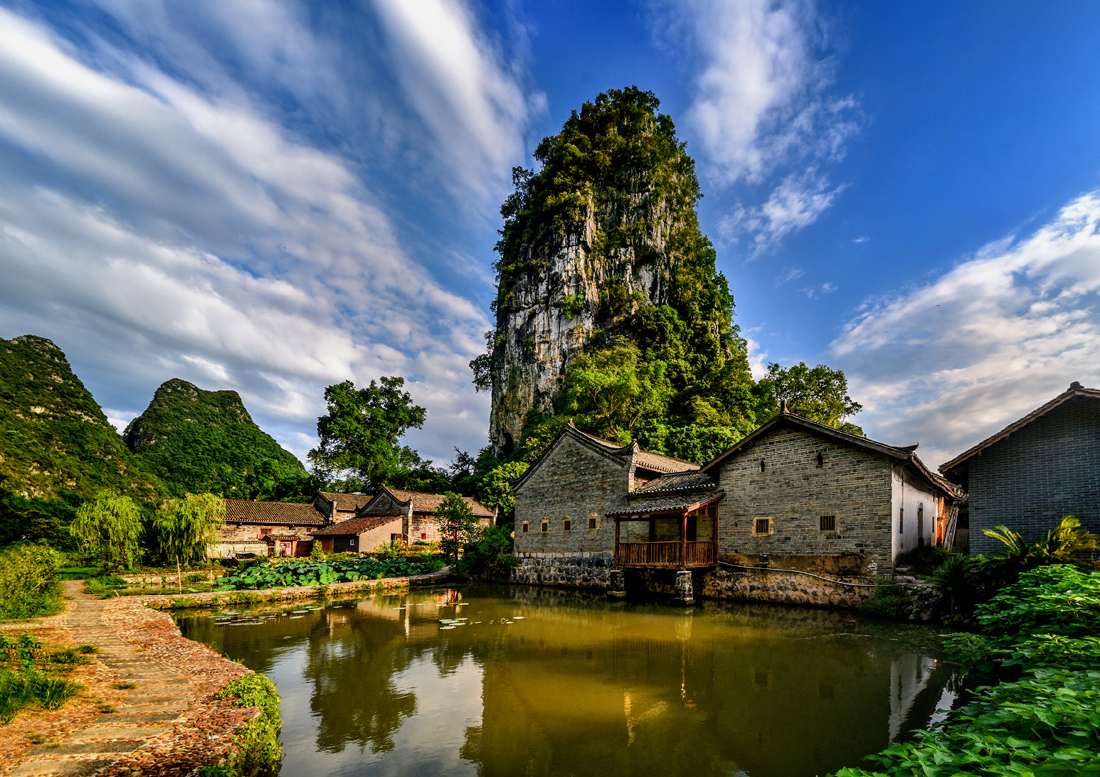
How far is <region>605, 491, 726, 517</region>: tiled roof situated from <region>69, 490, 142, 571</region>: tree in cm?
2111

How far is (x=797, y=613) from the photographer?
559 inches

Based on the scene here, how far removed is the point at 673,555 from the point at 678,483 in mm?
3333

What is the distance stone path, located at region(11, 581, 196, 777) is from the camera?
4.86m

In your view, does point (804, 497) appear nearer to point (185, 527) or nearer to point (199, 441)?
point (185, 527)

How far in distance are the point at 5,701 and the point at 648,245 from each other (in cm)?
4821

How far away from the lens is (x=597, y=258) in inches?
1845

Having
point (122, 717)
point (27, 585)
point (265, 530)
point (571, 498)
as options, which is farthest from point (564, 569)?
point (265, 530)

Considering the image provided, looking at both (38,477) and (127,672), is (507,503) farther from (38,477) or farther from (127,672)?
(38,477)

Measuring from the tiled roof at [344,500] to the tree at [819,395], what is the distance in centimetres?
3581

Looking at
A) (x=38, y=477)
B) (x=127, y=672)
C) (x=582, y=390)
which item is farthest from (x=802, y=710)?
(x=38, y=477)

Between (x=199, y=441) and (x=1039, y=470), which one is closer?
(x=1039, y=470)

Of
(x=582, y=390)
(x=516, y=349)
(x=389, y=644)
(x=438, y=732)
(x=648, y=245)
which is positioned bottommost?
(x=389, y=644)

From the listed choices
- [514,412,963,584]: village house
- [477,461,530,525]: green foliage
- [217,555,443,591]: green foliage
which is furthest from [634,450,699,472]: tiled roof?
[217,555,443,591]: green foliage

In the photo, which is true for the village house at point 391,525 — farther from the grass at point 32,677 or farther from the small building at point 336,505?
the grass at point 32,677
